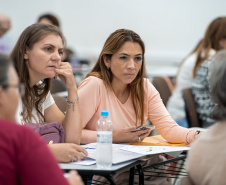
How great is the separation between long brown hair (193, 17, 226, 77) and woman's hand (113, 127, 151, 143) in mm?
2043

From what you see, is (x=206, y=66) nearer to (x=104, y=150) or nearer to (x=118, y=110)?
(x=118, y=110)

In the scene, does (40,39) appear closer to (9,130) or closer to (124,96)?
(124,96)

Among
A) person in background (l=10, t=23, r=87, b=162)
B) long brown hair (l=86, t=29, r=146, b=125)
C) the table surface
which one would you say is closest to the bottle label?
the table surface

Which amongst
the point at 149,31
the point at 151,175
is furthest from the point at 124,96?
the point at 149,31

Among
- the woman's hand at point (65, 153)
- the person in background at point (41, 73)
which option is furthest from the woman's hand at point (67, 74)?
the woman's hand at point (65, 153)

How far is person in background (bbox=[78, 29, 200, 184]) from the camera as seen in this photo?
2432mm

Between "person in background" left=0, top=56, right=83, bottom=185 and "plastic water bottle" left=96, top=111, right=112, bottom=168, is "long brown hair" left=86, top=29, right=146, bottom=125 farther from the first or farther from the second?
"person in background" left=0, top=56, right=83, bottom=185

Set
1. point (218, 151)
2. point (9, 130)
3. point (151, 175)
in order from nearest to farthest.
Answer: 1. point (9, 130)
2. point (218, 151)
3. point (151, 175)

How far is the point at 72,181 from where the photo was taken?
4.36ft

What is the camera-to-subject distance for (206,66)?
379 cm

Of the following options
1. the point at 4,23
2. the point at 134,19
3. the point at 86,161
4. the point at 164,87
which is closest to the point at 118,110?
the point at 86,161

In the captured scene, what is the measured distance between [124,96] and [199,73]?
150cm

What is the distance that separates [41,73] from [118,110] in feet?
2.02

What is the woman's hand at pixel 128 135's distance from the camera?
7.38 feet
